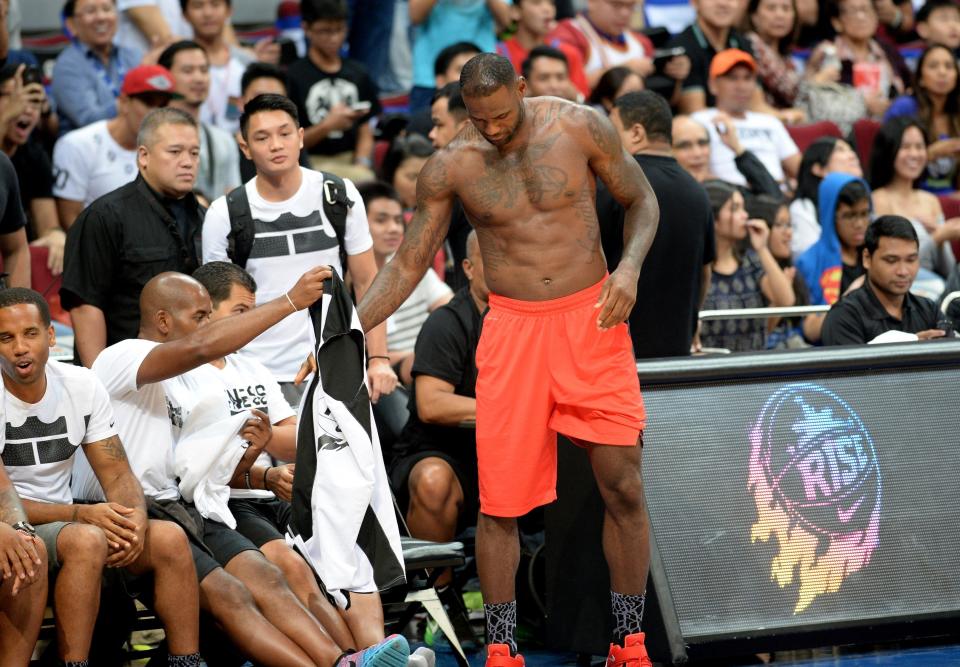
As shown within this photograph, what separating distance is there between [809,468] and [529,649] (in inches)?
53.7

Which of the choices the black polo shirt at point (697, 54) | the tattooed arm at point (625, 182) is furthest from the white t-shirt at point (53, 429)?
the black polo shirt at point (697, 54)

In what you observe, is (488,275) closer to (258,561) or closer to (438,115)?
(258,561)

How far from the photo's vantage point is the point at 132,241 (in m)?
5.71

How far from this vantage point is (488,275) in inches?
189

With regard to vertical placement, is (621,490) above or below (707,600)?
above

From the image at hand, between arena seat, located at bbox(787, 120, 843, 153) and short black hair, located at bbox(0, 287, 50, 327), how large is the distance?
6.91 meters

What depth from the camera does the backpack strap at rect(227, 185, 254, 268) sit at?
228 inches


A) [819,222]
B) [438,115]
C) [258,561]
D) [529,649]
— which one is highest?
[438,115]

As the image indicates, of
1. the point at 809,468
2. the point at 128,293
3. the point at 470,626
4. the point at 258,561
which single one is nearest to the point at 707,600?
the point at 809,468

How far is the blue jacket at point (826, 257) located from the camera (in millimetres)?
8164

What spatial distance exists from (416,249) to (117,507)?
1321 mm

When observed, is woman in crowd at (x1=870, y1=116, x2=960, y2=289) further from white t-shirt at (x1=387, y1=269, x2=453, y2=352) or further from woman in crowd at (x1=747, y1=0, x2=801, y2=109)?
white t-shirt at (x1=387, y1=269, x2=453, y2=352)

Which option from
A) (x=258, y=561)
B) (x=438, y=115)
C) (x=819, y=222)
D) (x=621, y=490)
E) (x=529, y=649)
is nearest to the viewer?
(x=621, y=490)

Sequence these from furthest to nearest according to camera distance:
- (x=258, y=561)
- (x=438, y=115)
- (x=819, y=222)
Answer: (x=819, y=222) → (x=438, y=115) → (x=258, y=561)
